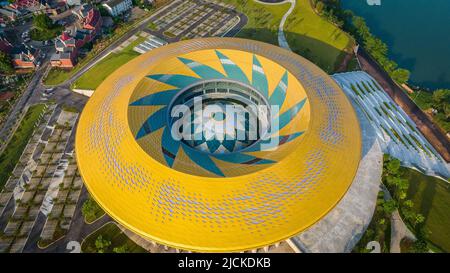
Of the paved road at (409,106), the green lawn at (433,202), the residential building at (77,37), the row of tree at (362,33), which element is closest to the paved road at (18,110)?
the residential building at (77,37)

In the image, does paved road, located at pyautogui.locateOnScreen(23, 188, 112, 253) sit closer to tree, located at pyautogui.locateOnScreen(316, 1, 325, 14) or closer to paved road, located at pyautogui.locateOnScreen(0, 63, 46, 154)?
paved road, located at pyautogui.locateOnScreen(0, 63, 46, 154)

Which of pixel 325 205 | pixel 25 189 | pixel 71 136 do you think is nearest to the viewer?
pixel 325 205

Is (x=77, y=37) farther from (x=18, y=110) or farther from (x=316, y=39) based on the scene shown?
(x=316, y=39)

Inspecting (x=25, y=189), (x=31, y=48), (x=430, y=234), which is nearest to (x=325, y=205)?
(x=430, y=234)

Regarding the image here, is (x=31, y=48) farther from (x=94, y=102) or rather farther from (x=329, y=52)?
(x=329, y=52)

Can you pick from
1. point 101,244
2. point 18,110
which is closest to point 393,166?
point 101,244

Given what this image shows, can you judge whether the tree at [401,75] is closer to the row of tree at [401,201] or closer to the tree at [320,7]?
the tree at [320,7]

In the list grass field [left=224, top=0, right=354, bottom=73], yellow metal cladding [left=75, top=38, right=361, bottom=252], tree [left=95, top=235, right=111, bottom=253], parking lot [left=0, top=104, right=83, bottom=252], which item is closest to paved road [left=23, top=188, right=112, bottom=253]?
parking lot [left=0, top=104, right=83, bottom=252]
